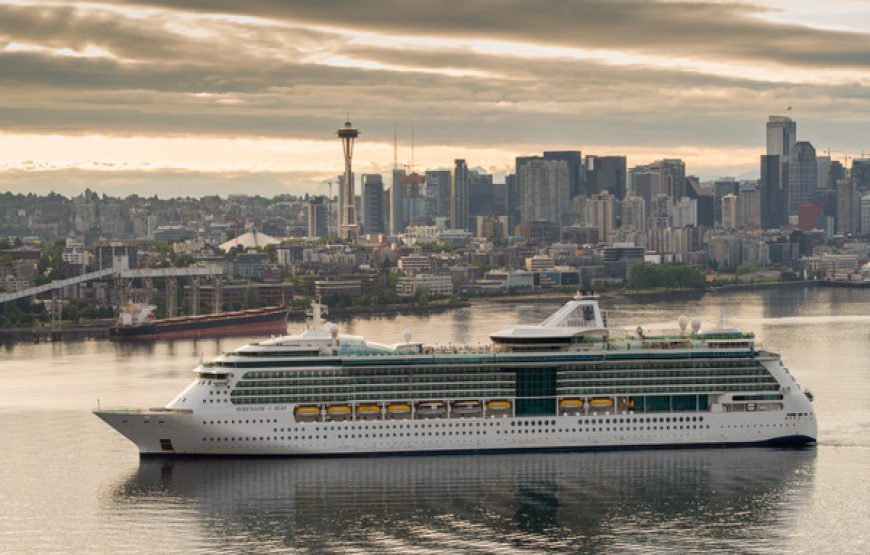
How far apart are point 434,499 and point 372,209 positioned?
459ft

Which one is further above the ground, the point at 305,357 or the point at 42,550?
the point at 305,357

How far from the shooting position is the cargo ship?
61.9m

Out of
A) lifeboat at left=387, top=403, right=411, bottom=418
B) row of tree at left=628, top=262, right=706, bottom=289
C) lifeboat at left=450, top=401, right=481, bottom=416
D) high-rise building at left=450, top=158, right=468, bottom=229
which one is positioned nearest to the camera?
lifeboat at left=387, top=403, right=411, bottom=418

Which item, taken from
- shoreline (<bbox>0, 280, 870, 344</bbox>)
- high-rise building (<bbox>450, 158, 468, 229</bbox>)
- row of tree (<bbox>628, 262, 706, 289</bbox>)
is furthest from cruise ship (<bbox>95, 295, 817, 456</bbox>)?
high-rise building (<bbox>450, 158, 468, 229</bbox>)

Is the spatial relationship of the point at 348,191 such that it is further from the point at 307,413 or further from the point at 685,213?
the point at 307,413

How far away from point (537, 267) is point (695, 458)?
7752 centimetres

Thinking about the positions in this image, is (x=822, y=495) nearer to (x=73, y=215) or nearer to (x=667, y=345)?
(x=667, y=345)

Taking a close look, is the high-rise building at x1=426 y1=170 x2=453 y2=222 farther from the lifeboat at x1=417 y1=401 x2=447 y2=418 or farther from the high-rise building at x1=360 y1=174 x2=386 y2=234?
the lifeboat at x1=417 y1=401 x2=447 y2=418

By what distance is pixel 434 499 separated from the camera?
27.2m

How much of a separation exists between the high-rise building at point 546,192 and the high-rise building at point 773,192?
1837cm

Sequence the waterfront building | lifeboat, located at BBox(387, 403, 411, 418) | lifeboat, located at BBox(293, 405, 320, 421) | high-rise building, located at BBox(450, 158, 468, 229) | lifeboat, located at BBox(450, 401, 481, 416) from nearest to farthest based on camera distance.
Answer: lifeboat, located at BBox(293, 405, 320, 421)
lifeboat, located at BBox(387, 403, 411, 418)
lifeboat, located at BBox(450, 401, 481, 416)
the waterfront building
high-rise building, located at BBox(450, 158, 468, 229)

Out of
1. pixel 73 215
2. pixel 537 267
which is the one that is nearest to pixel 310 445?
pixel 537 267

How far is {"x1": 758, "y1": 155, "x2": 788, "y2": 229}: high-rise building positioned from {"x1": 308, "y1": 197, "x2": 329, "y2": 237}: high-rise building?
127 ft

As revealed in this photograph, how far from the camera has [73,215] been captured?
16750cm
